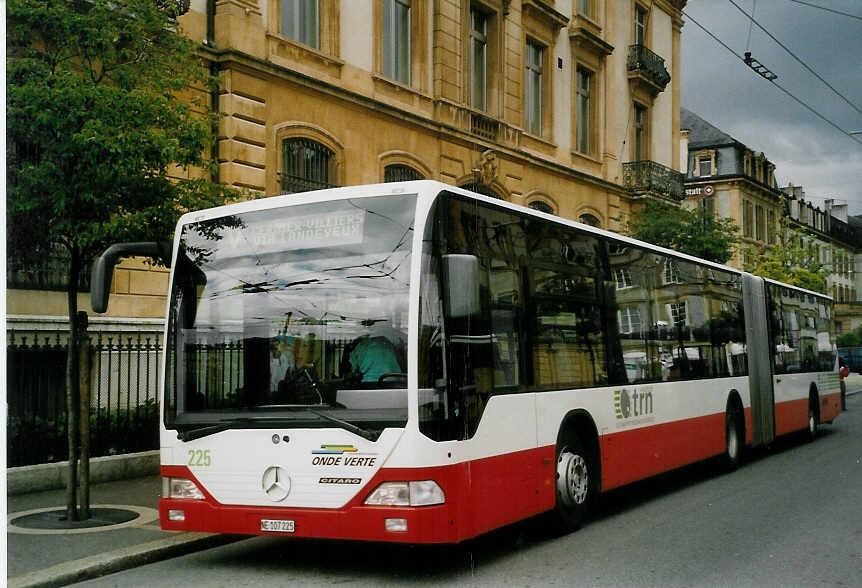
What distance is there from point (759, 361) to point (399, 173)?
862 centimetres

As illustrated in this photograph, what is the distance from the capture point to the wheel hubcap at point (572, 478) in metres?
9.20

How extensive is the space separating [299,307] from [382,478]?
1.39 metres

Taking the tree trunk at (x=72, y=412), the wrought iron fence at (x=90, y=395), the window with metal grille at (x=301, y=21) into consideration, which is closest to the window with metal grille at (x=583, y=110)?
the window with metal grille at (x=301, y=21)

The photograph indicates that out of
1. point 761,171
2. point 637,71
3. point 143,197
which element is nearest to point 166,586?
point 143,197

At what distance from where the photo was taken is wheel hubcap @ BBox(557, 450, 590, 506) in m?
9.20

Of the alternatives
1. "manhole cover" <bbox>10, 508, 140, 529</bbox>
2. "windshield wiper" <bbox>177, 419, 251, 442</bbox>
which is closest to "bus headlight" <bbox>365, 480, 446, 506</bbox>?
"windshield wiper" <bbox>177, 419, 251, 442</bbox>

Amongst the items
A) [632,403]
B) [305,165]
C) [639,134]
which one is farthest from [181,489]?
[639,134]

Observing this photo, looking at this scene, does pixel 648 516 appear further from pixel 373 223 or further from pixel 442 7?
pixel 442 7

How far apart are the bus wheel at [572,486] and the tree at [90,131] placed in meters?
4.34

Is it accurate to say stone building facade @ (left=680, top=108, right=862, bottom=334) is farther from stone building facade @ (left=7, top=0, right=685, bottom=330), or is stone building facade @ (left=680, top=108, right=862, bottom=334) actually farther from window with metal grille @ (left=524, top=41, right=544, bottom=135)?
window with metal grille @ (left=524, top=41, right=544, bottom=135)

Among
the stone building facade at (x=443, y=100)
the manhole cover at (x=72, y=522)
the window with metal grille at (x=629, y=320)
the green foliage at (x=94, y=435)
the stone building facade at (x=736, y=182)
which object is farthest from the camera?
the stone building facade at (x=736, y=182)

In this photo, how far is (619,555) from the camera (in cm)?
829

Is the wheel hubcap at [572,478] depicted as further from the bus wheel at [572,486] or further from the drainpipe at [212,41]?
the drainpipe at [212,41]

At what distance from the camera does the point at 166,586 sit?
24.6 ft
